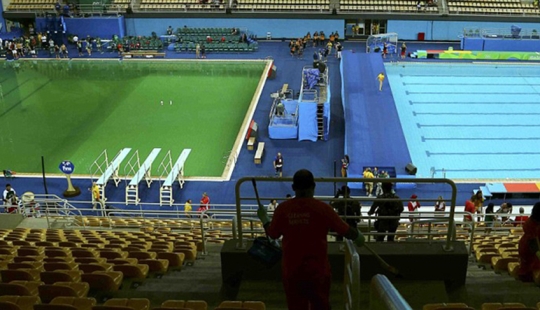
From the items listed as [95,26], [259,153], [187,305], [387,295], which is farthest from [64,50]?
[387,295]

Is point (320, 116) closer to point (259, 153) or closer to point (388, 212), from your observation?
point (259, 153)

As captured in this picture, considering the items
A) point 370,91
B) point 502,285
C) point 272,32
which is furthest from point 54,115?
point 502,285

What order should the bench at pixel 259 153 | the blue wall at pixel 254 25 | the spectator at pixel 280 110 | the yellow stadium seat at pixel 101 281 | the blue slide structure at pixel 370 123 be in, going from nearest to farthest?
the yellow stadium seat at pixel 101 281 < the blue slide structure at pixel 370 123 < the bench at pixel 259 153 < the spectator at pixel 280 110 < the blue wall at pixel 254 25

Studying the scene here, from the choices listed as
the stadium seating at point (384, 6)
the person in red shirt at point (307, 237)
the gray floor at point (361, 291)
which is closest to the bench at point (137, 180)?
the gray floor at point (361, 291)

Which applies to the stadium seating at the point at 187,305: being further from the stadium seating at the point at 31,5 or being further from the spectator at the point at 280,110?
the stadium seating at the point at 31,5

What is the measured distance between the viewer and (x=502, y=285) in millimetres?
6086

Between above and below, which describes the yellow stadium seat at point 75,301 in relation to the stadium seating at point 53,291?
above

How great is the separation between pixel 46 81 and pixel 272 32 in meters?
13.5

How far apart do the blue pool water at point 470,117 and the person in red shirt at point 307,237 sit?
1447 centimetres

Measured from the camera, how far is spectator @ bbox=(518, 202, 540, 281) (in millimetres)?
5980

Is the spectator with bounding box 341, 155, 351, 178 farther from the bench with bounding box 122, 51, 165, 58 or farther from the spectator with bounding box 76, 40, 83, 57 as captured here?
the spectator with bounding box 76, 40, 83, 57

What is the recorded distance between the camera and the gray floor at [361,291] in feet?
18.1

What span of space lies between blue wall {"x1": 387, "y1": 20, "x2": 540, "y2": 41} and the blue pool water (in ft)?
17.4

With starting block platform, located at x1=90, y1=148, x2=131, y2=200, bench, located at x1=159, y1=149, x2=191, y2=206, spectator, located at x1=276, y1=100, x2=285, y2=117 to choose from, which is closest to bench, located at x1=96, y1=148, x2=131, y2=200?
starting block platform, located at x1=90, y1=148, x2=131, y2=200
